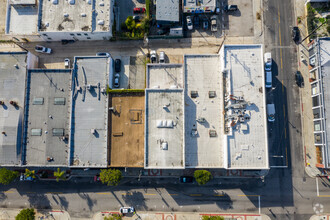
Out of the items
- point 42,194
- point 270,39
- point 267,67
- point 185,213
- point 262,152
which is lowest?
point 185,213

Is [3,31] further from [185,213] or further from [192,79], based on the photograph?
[185,213]

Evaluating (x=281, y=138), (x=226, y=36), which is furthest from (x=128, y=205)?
(x=226, y=36)

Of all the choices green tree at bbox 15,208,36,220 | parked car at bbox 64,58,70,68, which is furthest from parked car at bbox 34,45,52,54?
green tree at bbox 15,208,36,220

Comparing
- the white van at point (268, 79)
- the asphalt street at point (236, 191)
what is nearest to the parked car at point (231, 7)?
the white van at point (268, 79)

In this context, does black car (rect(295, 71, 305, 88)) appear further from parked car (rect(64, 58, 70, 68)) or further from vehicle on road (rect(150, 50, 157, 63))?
parked car (rect(64, 58, 70, 68))

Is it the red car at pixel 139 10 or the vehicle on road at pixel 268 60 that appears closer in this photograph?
the vehicle on road at pixel 268 60

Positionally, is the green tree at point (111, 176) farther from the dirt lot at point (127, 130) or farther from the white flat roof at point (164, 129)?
the white flat roof at point (164, 129)

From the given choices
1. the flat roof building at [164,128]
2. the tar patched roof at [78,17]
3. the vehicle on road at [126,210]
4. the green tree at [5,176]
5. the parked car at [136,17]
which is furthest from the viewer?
the parked car at [136,17]
